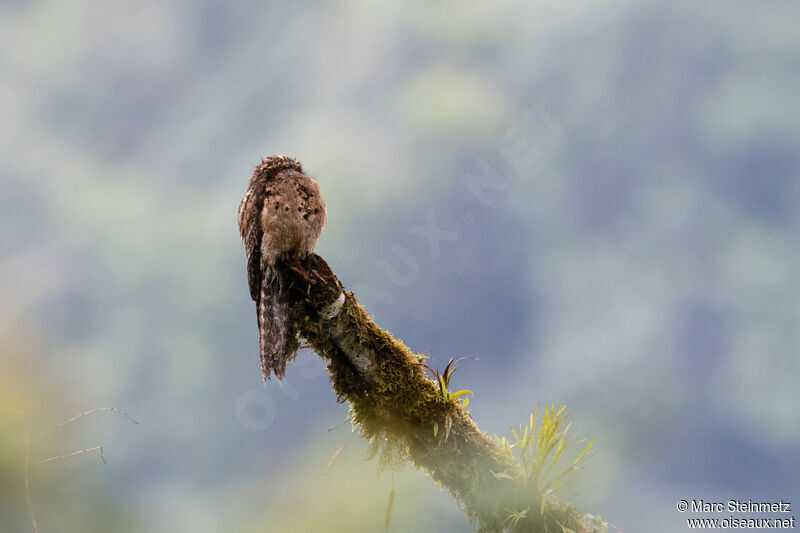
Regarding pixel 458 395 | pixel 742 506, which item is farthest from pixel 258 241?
pixel 742 506

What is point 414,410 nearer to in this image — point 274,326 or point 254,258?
point 274,326

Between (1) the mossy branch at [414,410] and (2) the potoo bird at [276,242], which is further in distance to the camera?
(2) the potoo bird at [276,242]

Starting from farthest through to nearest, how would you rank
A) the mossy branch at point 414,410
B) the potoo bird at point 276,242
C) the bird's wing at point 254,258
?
the bird's wing at point 254,258
the potoo bird at point 276,242
the mossy branch at point 414,410

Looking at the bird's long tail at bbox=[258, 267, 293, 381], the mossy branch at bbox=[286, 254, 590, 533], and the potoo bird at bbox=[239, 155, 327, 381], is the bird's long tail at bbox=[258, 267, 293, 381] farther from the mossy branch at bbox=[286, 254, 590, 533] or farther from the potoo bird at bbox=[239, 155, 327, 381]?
the mossy branch at bbox=[286, 254, 590, 533]

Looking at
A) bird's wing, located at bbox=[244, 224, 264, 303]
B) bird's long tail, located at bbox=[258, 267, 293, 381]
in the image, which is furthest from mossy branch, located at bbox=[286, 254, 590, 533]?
bird's wing, located at bbox=[244, 224, 264, 303]

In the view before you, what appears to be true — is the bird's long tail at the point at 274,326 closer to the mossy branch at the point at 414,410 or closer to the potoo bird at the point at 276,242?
the potoo bird at the point at 276,242

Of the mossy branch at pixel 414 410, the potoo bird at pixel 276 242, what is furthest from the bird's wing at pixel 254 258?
the mossy branch at pixel 414 410

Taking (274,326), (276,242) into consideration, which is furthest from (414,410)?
(276,242)
